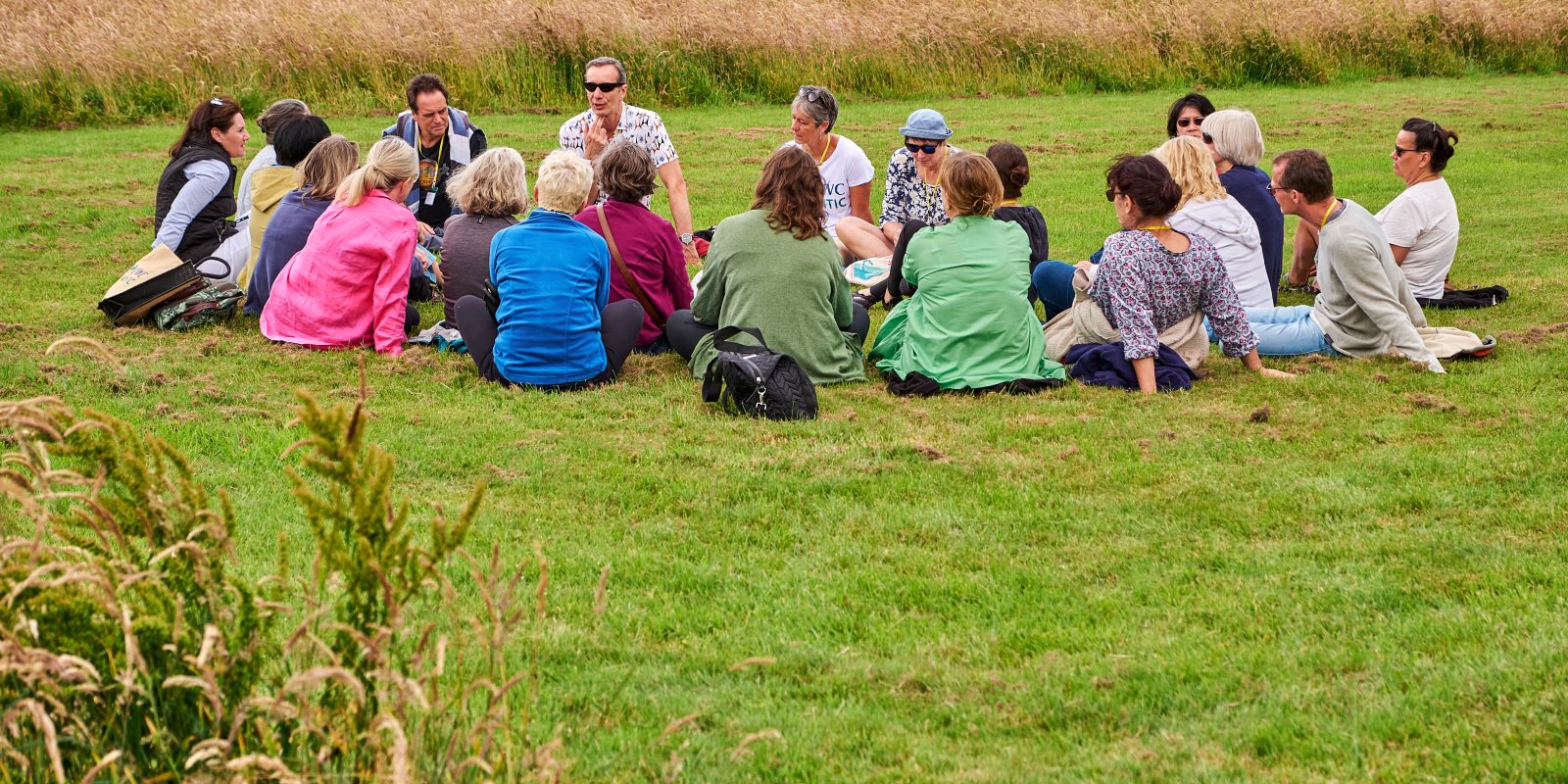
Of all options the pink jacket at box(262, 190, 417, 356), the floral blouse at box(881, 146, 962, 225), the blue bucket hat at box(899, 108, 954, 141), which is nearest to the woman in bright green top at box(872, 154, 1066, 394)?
the blue bucket hat at box(899, 108, 954, 141)

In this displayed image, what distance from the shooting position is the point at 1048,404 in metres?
7.18

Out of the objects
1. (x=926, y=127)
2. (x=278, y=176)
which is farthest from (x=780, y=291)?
(x=278, y=176)

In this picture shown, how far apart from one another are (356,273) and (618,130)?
99.9 inches

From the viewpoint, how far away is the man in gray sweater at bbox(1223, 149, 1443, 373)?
25.5 ft

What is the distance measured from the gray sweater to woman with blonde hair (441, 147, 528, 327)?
465cm

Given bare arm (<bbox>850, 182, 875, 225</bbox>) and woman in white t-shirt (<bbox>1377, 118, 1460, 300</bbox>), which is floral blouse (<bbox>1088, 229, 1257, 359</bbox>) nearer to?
woman in white t-shirt (<bbox>1377, 118, 1460, 300</bbox>)

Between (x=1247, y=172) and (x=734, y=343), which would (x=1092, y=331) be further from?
(x=734, y=343)

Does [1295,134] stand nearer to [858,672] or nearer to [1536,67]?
[1536,67]

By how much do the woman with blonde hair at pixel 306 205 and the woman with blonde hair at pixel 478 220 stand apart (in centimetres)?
87

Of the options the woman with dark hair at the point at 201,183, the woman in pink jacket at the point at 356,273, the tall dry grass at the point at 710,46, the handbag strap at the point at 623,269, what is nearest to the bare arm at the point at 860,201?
the handbag strap at the point at 623,269

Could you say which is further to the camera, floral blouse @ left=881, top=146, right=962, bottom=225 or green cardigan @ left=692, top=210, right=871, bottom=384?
floral blouse @ left=881, top=146, right=962, bottom=225

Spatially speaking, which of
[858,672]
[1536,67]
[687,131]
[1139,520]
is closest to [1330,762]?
[858,672]

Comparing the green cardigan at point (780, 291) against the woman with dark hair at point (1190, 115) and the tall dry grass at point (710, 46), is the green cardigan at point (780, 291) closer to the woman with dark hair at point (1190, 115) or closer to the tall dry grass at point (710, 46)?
the woman with dark hair at point (1190, 115)

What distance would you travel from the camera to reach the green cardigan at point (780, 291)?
24.9ft
